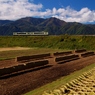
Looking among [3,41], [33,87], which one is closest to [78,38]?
[3,41]

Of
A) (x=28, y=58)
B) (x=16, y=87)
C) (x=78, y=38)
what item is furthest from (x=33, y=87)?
(x=78, y=38)

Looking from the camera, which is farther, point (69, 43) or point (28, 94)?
point (69, 43)

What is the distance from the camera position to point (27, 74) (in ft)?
82.4

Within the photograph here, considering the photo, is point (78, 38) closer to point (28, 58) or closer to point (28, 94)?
point (28, 58)

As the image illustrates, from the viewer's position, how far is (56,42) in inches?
3612

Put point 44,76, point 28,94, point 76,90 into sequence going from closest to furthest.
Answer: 1. point 76,90
2. point 28,94
3. point 44,76

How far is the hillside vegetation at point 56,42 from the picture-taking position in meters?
85.7

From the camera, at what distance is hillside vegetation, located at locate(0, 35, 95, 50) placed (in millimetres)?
85706

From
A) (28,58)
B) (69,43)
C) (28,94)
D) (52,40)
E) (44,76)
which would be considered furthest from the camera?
(52,40)

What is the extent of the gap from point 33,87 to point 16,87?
4.97 feet

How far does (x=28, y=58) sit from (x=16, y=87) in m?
21.5

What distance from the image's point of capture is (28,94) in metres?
17.3

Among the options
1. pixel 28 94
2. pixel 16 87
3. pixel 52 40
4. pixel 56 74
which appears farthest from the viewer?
pixel 52 40

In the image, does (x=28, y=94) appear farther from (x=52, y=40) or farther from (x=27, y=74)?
(x=52, y=40)
